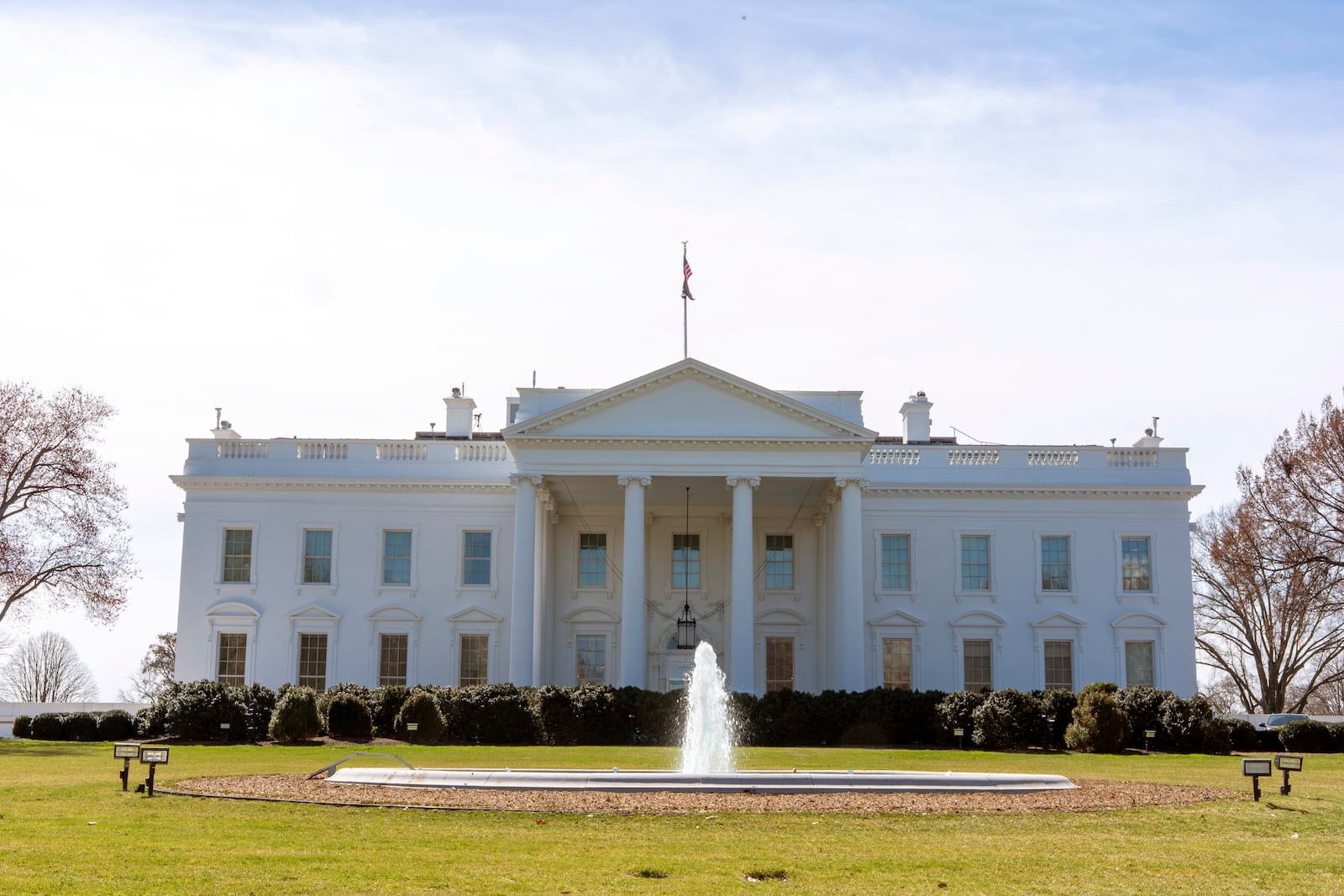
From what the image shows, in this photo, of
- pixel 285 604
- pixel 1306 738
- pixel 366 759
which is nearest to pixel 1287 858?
pixel 366 759

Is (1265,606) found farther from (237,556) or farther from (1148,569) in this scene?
(237,556)

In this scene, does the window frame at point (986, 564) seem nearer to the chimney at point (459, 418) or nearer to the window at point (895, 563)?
the window at point (895, 563)

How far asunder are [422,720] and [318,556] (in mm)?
10488

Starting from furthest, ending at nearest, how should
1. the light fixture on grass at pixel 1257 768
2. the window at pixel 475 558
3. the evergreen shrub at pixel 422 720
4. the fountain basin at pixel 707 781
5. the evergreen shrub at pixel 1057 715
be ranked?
the window at pixel 475 558, the evergreen shrub at pixel 422 720, the evergreen shrub at pixel 1057 715, the fountain basin at pixel 707 781, the light fixture on grass at pixel 1257 768

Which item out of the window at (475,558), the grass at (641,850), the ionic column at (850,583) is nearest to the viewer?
the grass at (641,850)

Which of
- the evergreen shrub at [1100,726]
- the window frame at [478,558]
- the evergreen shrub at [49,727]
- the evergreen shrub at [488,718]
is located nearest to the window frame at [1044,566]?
the evergreen shrub at [1100,726]

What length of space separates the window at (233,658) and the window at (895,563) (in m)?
18.6

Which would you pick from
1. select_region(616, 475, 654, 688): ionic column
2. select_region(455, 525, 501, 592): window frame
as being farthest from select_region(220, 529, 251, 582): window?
select_region(616, 475, 654, 688): ionic column

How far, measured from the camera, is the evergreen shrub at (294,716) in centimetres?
3020

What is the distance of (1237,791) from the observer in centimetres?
1928

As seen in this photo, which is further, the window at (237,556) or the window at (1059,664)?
the window at (237,556)

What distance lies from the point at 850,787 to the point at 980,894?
24.0 ft

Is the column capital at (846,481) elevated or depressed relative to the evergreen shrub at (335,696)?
elevated

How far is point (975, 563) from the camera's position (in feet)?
134
